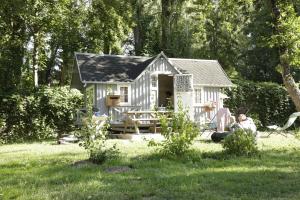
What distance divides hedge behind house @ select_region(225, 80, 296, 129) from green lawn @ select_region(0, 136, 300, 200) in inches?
601

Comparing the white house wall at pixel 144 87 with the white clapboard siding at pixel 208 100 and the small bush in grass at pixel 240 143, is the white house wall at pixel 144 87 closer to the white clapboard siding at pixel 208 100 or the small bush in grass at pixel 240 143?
the white clapboard siding at pixel 208 100

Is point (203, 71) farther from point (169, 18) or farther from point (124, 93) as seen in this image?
point (169, 18)

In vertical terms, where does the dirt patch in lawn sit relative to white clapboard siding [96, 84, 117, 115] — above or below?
below

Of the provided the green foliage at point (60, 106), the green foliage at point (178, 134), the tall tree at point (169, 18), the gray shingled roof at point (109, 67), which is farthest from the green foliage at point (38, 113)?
the tall tree at point (169, 18)

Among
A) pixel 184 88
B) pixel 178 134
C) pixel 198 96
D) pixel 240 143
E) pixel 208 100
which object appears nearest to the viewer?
pixel 178 134

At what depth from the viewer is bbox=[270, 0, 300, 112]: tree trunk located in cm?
1655

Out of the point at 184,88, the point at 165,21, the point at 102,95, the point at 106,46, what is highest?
the point at 165,21

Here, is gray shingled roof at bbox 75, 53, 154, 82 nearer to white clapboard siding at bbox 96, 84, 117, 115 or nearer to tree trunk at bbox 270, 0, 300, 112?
white clapboard siding at bbox 96, 84, 117, 115

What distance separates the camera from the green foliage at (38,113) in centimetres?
1934

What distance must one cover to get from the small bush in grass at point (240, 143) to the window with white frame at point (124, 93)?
39.0ft

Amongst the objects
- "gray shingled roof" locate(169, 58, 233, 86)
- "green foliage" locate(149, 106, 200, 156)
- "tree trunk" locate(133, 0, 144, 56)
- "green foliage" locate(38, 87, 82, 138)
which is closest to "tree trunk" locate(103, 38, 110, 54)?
"tree trunk" locate(133, 0, 144, 56)

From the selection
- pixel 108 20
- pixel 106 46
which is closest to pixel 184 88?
pixel 108 20

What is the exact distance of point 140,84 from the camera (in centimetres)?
2269

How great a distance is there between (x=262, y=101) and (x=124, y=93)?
9.52m
